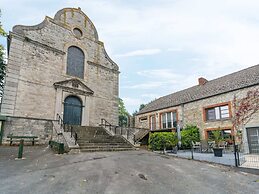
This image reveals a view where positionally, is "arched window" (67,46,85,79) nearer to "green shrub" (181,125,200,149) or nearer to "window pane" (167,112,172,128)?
"window pane" (167,112,172,128)

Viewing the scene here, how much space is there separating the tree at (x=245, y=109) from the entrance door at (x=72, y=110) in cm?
1330

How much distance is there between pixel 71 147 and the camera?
8.71m

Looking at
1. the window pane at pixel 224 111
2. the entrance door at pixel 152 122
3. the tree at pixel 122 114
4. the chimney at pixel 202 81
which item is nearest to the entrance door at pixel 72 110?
the entrance door at pixel 152 122

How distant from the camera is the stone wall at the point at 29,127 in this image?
11.2m

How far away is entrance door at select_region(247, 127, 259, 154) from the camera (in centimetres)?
1247

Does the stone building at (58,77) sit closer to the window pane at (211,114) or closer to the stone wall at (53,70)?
the stone wall at (53,70)

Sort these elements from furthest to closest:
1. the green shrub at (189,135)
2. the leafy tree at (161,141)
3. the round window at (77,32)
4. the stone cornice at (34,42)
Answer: the round window at (77,32) → the green shrub at (189,135) → the stone cornice at (34,42) → the leafy tree at (161,141)

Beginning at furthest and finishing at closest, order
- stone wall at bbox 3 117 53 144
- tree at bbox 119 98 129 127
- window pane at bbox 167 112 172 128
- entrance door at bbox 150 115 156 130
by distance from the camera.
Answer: tree at bbox 119 98 129 127, entrance door at bbox 150 115 156 130, window pane at bbox 167 112 172 128, stone wall at bbox 3 117 53 144

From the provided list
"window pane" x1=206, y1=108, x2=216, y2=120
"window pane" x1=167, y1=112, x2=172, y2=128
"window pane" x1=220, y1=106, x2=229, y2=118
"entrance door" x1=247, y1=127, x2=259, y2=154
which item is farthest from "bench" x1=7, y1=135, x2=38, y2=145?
"entrance door" x1=247, y1=127, x2=259, y2=154

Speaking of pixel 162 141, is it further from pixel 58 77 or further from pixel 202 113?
pixel 58 77

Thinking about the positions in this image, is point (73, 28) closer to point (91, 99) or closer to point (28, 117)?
point (91, 99)

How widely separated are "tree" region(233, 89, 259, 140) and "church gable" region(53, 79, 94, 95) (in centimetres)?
1277

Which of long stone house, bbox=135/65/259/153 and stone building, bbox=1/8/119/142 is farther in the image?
long stone house, bbox=135/65/259/153

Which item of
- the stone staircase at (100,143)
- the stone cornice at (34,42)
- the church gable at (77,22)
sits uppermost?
the church gable at (77,22)
